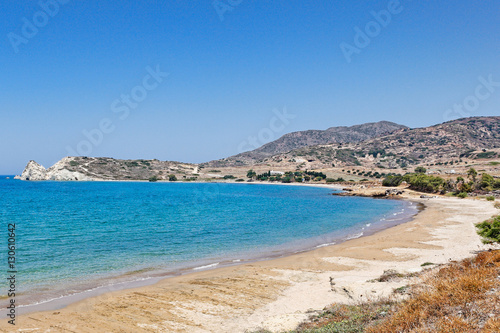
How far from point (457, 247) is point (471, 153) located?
16854cm

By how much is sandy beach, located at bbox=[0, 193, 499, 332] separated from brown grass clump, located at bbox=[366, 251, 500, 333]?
3561 millimetres

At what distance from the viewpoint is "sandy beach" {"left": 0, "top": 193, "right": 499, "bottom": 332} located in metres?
10.9

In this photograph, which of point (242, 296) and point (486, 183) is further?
point (486, 183)

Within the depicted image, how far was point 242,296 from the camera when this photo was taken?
13.7 meters

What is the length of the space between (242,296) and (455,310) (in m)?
8.52

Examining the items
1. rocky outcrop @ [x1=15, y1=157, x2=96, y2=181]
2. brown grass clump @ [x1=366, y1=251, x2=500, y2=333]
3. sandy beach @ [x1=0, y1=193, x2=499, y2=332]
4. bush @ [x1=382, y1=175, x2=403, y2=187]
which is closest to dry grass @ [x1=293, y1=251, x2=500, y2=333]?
brown grass clump @ [x1=366, y1=251, x2=500, y2=333]

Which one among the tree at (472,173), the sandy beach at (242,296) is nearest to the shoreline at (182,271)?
the sandy beach at (242,296)

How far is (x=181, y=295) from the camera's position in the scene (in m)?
13.8

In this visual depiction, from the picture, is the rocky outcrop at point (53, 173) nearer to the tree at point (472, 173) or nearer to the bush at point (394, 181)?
the bush at point (394, 181)

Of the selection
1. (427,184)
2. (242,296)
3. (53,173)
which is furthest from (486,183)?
(53,173)

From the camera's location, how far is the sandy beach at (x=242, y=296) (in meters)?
10.9

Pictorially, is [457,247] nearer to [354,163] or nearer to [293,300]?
[293,300]

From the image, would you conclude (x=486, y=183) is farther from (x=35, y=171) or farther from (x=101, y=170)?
(x=35, y=171)

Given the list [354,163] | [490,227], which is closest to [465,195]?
[490,227]
